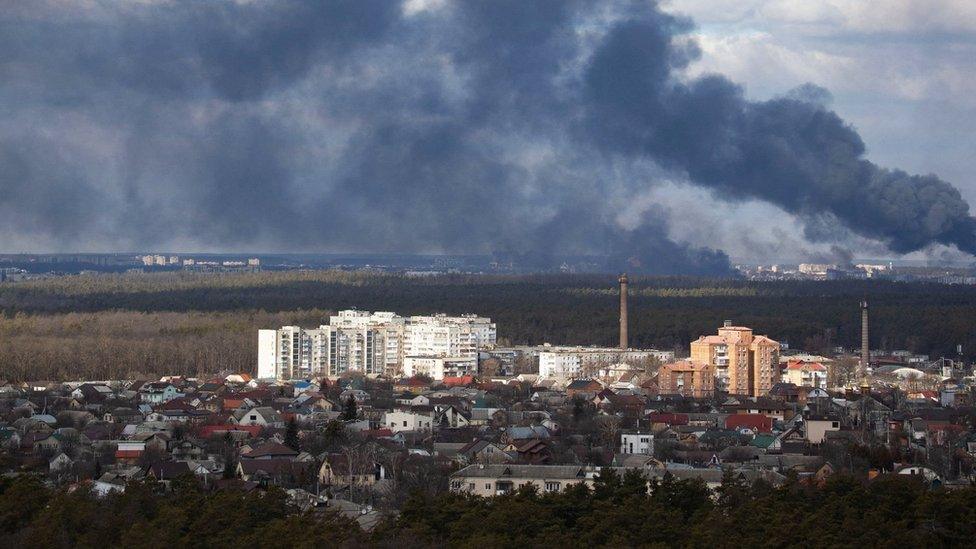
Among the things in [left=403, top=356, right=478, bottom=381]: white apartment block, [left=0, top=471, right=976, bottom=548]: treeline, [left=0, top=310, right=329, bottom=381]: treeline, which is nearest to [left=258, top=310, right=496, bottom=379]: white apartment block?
[left=403, top=356, right=478, bottom=381]: white apartment block

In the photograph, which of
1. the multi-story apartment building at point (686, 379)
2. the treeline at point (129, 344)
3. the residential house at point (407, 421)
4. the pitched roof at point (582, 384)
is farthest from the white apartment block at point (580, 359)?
the residential house at point (407, 421)

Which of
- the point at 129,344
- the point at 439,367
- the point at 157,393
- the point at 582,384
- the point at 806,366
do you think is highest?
the point at 129,344

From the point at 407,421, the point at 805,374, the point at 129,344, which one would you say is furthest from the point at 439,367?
the point at 407,421

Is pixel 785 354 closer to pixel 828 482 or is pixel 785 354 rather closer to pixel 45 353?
pixel 45 353

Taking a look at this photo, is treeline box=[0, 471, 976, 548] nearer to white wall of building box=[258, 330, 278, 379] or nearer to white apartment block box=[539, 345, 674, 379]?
white apartment block box=[539, 345, 674, 379]

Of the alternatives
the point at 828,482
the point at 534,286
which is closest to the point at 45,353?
the point at 828,482

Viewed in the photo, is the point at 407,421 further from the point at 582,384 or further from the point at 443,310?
the point at 443,310
